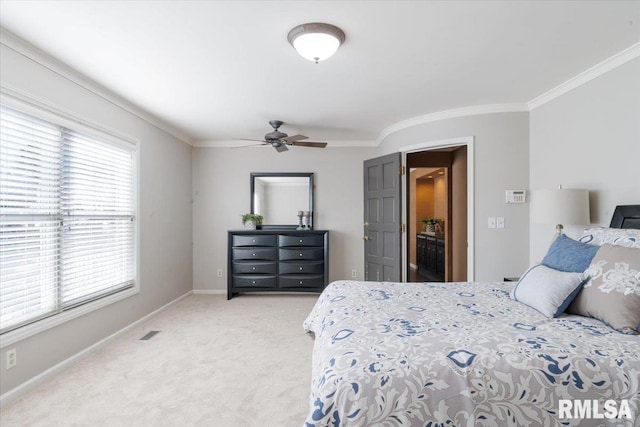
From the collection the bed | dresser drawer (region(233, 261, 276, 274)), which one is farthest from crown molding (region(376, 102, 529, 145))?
dresser drawer (region(233, 261, 276, 274))

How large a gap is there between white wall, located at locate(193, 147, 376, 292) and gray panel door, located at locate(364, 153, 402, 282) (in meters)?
0.33

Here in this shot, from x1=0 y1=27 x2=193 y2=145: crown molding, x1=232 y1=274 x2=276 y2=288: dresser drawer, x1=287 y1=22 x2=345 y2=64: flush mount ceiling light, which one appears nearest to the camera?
x1=287 y1=22 x2=345 y2=64: flush mount ceiling light

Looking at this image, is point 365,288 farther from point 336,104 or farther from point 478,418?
point 336,104

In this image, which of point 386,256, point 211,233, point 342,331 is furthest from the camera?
point 211,233

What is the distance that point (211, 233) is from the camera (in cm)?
508

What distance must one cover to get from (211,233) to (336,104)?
2.98 m

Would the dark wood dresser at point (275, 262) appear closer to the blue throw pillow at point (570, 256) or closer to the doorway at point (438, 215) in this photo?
the doorway at point (438, 215)

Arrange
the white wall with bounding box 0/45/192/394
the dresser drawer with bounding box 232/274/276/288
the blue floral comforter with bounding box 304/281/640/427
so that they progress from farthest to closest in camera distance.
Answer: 1. the dresser drawer with bounding box 232/274/276/288
2. the white wall with bounding box 0/45/192/394
3. the blue floral comforter with bounding box 304/281/640/427

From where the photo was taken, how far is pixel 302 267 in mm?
4691

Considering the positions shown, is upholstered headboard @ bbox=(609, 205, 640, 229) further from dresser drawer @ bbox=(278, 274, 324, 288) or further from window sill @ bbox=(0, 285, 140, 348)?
window sill @ bbox=(0, 285, 140, 348)

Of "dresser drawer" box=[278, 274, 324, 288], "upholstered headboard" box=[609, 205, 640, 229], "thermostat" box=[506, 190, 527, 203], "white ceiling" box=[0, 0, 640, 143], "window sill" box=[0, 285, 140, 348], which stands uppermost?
"white ceiling" box=[0, 0, 640, 143]

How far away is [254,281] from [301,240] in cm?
94

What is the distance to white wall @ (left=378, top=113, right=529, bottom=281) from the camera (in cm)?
346

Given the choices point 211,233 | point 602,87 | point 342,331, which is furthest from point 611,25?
point 211,233
